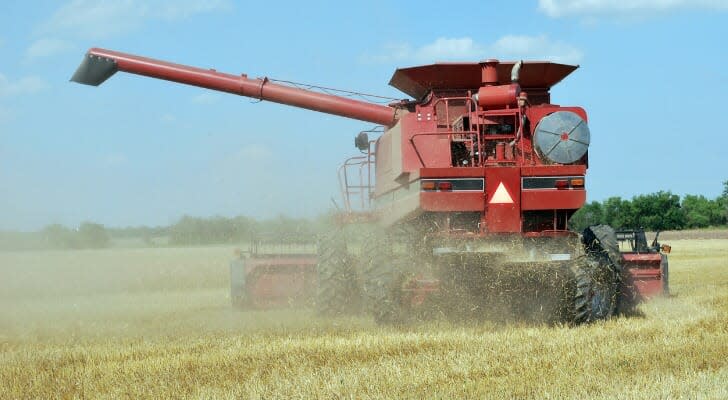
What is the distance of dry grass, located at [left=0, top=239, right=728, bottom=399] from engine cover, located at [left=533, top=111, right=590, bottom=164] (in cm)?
182

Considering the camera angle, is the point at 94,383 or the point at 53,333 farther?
the point at 53,333

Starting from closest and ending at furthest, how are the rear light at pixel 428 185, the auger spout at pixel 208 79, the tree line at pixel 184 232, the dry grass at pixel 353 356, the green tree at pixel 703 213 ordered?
the dry grass at pixel 353 356 → the rear light at pixel 428 185 → the auger spout at pixel 208 79 → the tree line at pixel 184 232 → the green tree at pixel 703 213

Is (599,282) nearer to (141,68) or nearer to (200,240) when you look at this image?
(141,68)

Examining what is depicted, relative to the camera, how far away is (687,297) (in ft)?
41.0

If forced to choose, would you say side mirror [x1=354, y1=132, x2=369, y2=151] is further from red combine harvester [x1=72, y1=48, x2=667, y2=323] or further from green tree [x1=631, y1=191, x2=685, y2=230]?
green tree [x1=631, y1=191, x2=685, y2=230]

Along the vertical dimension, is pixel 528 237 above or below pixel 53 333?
above

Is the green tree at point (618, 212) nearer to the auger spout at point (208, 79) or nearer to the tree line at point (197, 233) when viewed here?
the tree line at point (197, 233)

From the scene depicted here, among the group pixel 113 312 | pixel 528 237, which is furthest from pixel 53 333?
pixel 528 237

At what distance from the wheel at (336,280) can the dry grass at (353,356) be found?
0.33m

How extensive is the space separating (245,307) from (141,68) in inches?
146

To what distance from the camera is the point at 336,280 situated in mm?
11258

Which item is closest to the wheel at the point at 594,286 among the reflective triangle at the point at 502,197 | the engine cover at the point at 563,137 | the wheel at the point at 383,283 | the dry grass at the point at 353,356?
the dry grass at the point at 353,356

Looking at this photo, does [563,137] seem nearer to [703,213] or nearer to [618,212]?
[618,212]

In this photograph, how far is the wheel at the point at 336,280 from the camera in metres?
11.2
